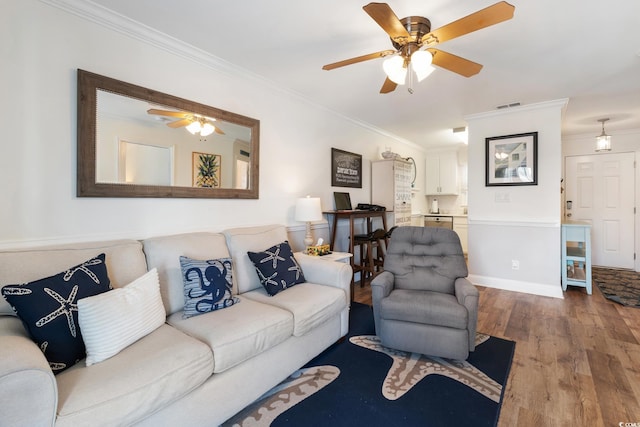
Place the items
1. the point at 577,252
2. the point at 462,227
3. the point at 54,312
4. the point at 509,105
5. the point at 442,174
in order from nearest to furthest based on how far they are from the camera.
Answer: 1. the point at 54,312
2. the point at 509,105
3. the point at 577,252
4. the point at 462,227
5. the point at 442,174

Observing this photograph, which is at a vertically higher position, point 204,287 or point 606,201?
point 606,201

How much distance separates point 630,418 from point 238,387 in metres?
2.15

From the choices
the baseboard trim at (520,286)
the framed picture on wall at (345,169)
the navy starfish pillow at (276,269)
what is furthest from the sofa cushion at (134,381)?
the baseboard trim at (520,286)

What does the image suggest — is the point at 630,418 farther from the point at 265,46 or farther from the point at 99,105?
the point at 99,105

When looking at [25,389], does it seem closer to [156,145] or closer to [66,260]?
[66,260]

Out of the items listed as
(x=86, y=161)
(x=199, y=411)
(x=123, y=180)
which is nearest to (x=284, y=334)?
(x=199, y=411)

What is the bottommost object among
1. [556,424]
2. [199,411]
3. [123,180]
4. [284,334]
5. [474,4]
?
[556,424]

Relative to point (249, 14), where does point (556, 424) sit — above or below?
below

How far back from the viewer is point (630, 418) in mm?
1582

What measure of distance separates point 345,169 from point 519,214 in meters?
2.38

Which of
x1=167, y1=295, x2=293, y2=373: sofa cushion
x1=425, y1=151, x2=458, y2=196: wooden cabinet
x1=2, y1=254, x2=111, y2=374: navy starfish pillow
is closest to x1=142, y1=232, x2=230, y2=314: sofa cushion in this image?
x1=167, y1=295, x2=293, y2=373: sofa cushion

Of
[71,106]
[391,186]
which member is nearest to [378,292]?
[71,106]

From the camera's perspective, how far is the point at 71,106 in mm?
1797

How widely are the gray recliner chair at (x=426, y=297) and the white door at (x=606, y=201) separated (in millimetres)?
4286
